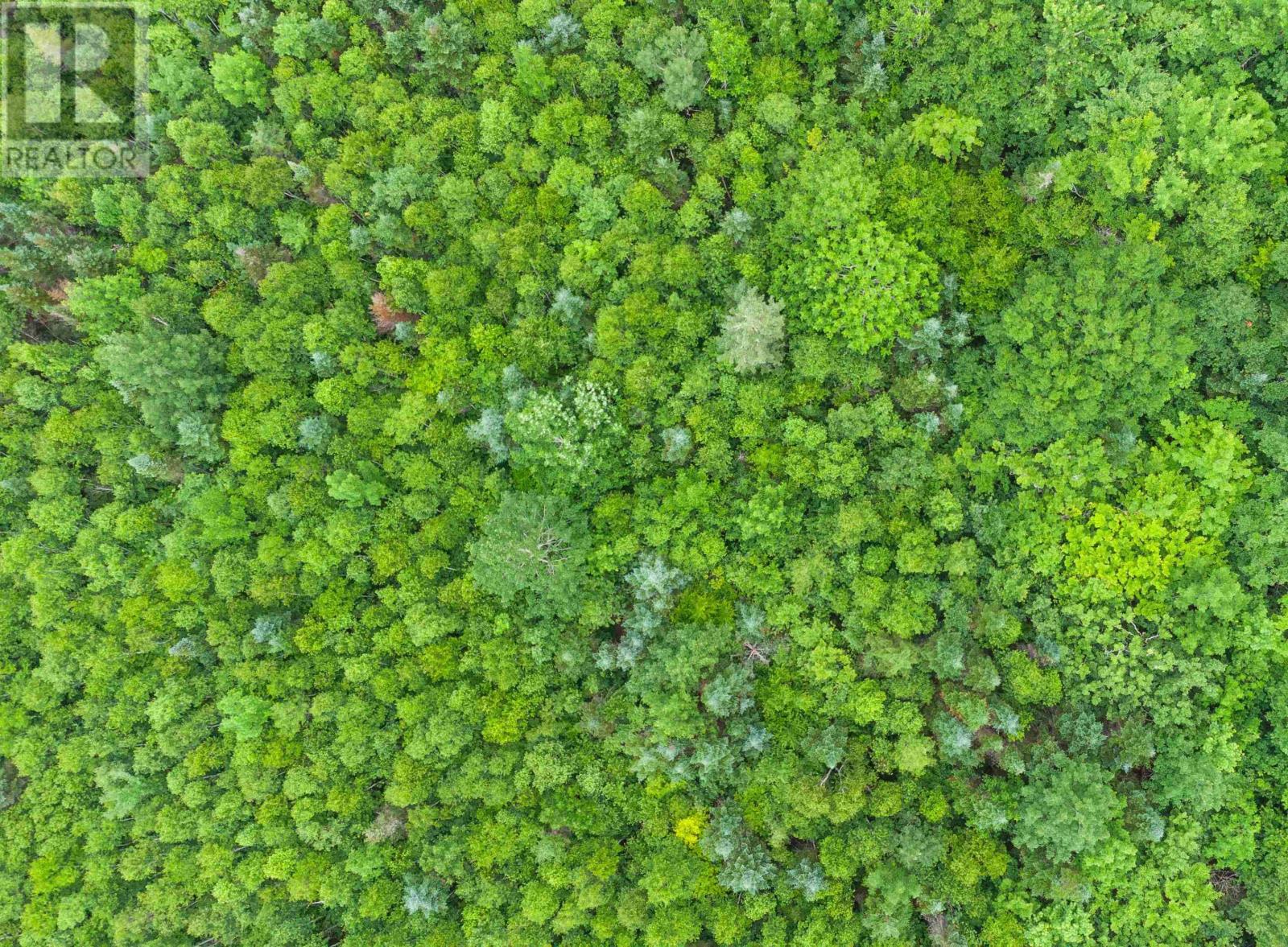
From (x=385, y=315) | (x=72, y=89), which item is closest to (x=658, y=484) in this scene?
(x=385, y=315)

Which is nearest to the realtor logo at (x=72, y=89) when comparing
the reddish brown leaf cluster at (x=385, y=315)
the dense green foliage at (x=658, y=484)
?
the dense green foliage at (x=658, y=484)

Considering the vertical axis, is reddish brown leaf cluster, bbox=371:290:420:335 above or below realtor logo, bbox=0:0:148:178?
below

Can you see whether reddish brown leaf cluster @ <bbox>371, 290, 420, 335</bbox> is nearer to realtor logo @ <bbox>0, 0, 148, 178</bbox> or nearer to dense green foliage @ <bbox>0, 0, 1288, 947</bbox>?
dense green foliage @ <bbox>0, 0, 1288, 947</bbox>

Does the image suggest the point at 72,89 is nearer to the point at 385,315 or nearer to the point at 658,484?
the point at 385,315

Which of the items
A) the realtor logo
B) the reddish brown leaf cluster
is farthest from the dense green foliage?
the realtor logo

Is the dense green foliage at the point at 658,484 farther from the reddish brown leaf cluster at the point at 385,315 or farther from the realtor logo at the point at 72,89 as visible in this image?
the realtor logo at the point at 72,89

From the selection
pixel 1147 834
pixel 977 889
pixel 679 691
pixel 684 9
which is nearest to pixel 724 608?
pixel 679 691

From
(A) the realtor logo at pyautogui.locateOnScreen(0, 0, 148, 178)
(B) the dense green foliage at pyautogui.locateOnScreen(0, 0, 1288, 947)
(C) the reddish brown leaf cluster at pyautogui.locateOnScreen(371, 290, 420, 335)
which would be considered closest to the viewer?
(B) the dense green foliage at pyautogui.locateOnScreen(0, 0, 1288, 947)
